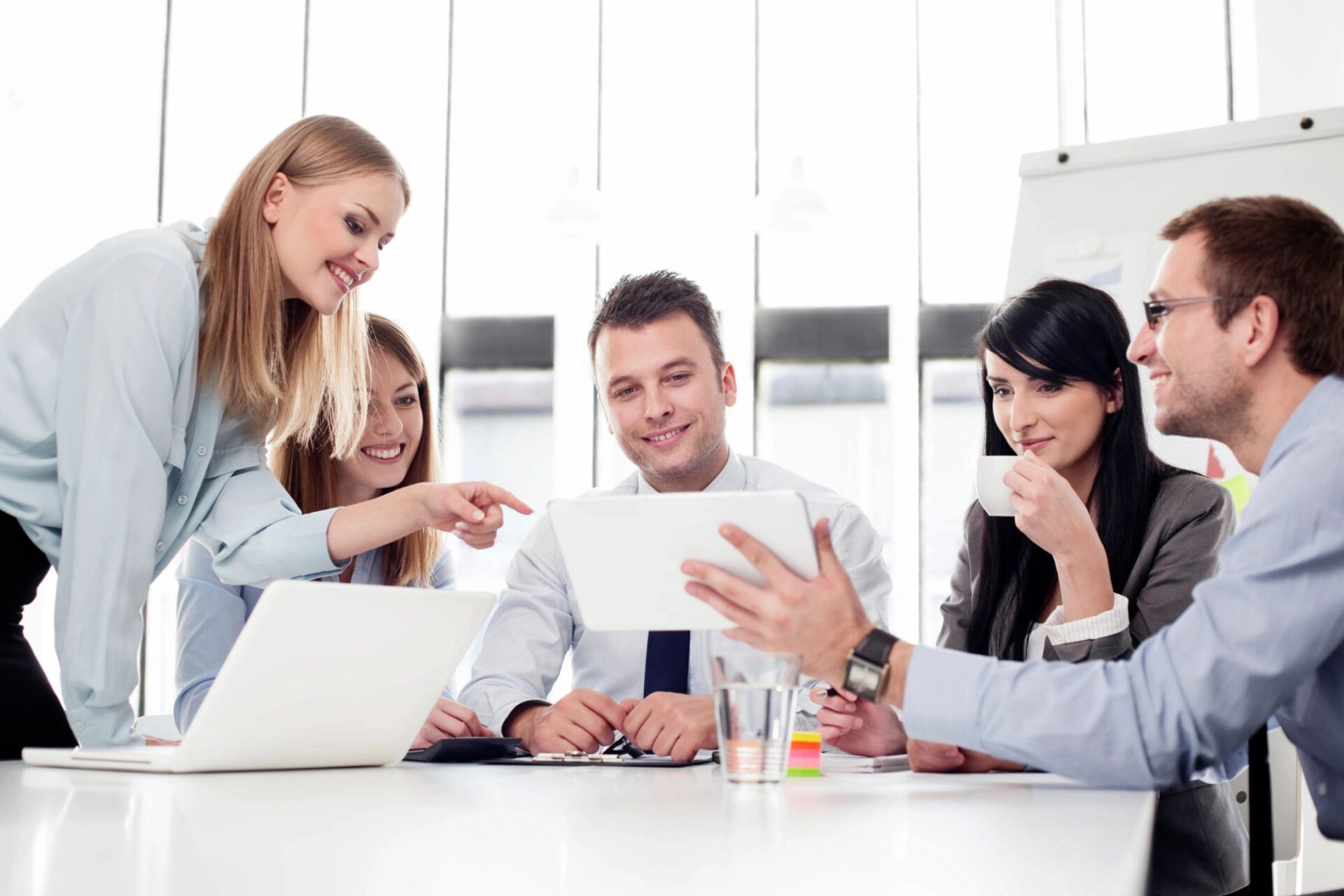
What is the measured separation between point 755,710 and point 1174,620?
0.68m

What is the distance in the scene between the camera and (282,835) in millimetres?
822

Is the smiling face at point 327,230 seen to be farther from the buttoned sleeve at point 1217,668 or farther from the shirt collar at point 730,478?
the buttoned sleeve at point 1217,668

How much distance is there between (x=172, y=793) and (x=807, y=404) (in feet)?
14.4

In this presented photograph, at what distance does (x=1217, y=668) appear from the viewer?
42.7 inches

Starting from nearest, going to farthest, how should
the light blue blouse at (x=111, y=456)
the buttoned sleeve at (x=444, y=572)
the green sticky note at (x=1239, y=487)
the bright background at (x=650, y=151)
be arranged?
1. the light blue blouse at (x=111, y=456)
2. the buttoned sleeve at (x=444, y=572)
3. the green sticky note at (x=1239, y=487)
4. the bright background at (x=650, y=151)

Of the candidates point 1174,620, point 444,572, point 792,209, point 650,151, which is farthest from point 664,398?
point 650,151

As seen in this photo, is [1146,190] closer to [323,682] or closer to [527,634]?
[527,634]

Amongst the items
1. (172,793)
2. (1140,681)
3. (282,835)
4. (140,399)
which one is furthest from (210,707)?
(1140,681)

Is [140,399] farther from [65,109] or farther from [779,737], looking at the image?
[65,109]

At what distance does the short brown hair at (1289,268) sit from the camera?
1.29m

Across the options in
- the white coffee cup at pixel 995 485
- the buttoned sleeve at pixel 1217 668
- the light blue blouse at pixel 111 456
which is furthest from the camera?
the white coffee cup at pixel 995 485

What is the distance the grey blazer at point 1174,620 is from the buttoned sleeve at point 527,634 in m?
0.68

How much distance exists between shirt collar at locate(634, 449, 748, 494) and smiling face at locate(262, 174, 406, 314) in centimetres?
73

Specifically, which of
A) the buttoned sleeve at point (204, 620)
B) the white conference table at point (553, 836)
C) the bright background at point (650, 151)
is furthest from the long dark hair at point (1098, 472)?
the bright background at point (650, 151)
